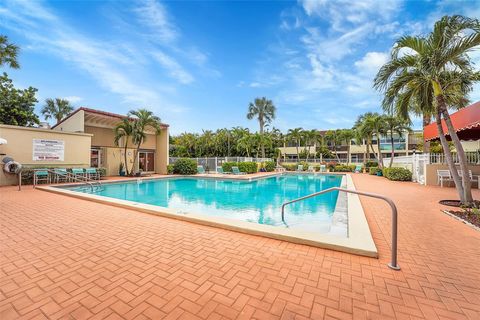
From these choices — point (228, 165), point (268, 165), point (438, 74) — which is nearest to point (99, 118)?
point (228, 165)

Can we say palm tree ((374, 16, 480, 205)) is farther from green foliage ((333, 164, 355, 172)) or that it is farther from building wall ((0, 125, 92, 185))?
green foliage ((333, 164, 355, 172))

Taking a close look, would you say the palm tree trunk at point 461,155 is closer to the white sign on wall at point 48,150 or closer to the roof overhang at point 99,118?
the roof overhang at point 99,118

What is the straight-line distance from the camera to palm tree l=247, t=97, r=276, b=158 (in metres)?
35.5

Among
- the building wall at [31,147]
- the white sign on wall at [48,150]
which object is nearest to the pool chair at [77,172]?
the building wall at [31,147]

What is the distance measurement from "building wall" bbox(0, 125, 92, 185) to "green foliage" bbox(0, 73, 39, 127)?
Result: 11.7 meters

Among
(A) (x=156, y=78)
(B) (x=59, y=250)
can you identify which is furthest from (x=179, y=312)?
(A) (x=156, y=78)

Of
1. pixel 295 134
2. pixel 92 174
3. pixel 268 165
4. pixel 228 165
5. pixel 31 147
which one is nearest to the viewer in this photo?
pixel 31 147

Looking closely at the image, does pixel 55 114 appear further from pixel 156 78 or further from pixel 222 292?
pixel 222 292

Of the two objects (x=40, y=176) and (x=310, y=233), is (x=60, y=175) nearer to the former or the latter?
(x=40, y=176)

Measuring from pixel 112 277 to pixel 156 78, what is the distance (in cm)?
1463

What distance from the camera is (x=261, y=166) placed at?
80.8ft

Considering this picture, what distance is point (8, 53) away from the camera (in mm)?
9289

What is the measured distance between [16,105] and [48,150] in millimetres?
12735

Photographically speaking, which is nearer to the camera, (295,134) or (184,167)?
(184,167)
